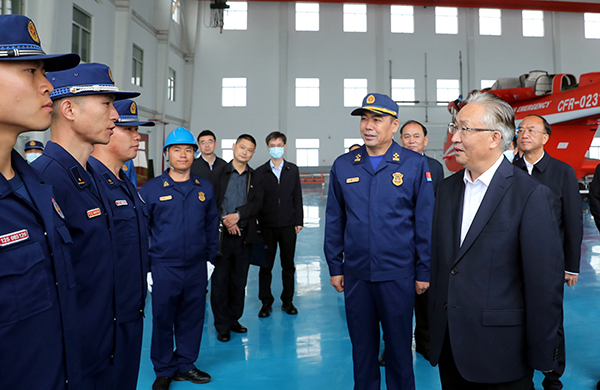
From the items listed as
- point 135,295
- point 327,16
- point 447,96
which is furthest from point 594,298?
point 327,16

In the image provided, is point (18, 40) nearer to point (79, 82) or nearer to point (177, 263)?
point (79, 82)

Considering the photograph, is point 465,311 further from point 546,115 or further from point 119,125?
point 546,115

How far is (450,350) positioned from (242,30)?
70.4ft

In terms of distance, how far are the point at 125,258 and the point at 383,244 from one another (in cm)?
158

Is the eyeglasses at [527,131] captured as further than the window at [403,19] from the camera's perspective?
No

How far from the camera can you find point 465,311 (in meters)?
1.76

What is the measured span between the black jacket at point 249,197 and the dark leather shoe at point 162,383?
1555 mm

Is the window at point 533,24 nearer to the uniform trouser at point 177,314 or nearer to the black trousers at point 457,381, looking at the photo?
the uniform trouser at point 177,314

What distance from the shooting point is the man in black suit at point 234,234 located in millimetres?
3980

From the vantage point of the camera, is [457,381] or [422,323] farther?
[422,323]

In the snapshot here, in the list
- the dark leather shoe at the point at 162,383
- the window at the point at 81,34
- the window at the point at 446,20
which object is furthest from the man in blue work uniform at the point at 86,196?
the window at the point at 446,20

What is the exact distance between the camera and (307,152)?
2139 centimetres

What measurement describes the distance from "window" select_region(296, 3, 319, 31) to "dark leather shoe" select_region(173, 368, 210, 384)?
20.6 metres

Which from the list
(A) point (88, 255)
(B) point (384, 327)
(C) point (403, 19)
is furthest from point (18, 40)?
(C) point (403, 19)
